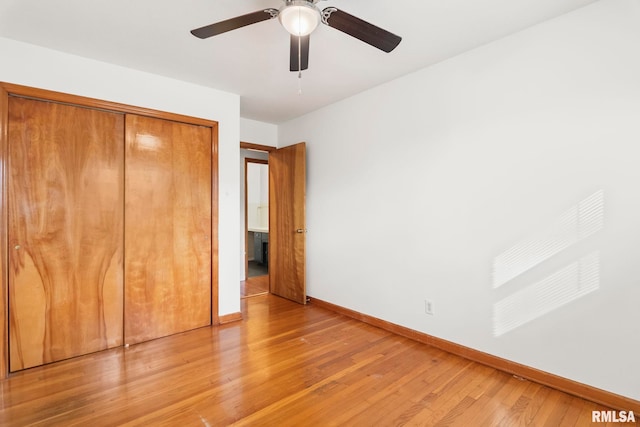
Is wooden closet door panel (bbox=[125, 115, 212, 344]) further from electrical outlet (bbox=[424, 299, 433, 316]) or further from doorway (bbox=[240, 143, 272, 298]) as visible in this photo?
doorway (bbox=[240, 143, 272, 298])

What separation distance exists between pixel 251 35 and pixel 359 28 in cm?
96

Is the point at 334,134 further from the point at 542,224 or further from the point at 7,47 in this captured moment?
the point at 7,47

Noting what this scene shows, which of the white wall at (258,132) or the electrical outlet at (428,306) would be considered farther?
the white wall at (258,132)

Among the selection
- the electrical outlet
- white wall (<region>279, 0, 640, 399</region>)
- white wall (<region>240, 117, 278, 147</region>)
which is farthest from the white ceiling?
the electrical outlet

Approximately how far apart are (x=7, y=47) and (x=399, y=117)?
127 inches

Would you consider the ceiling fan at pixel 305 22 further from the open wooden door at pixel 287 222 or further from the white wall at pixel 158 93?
the open wooden door at pixel 287 222

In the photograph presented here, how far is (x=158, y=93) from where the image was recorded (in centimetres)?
291

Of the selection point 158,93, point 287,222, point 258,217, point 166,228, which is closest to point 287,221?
point 287,222

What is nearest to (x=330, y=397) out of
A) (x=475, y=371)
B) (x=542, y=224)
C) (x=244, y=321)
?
(x=475, y=371)

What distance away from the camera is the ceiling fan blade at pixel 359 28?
158cm

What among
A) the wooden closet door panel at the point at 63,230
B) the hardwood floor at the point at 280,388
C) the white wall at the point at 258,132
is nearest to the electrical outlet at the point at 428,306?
the hardwood floor at the point at 280,388

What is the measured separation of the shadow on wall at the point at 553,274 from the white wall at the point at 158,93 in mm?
2612

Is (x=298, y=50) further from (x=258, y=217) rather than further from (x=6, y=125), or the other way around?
(x=258, y=217)

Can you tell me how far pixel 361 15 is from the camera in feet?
6.63
